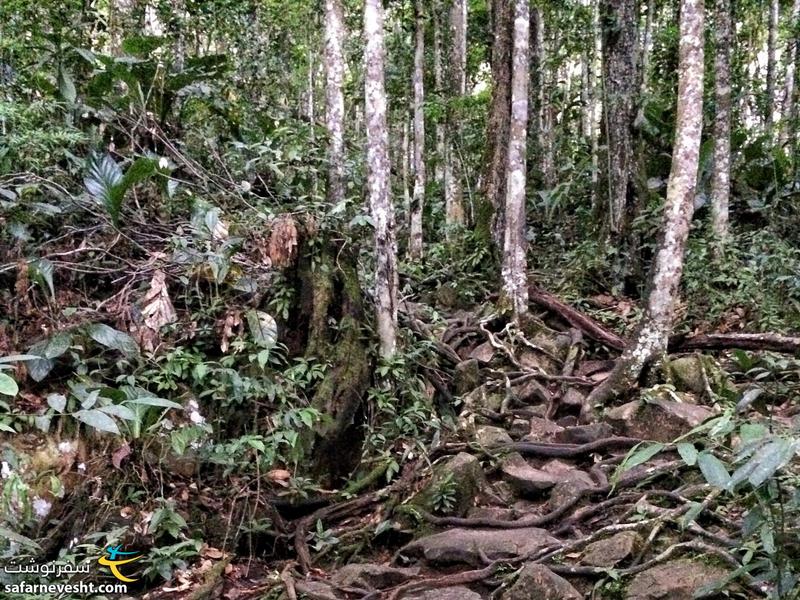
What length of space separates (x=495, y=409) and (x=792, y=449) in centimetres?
466

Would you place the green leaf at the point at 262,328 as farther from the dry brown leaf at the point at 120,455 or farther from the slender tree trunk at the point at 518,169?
the slender tree trunk at the point at 518,169

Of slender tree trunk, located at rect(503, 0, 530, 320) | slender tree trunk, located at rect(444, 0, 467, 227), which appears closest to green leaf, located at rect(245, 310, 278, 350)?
slender tree trunk, located at rect(503, 0, 530, 320)

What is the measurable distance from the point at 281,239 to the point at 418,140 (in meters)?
5.52

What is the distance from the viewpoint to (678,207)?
5.73 metres

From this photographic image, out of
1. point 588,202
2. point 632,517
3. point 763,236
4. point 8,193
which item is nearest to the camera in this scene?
point 632,517

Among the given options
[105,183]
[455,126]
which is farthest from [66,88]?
[455,126]

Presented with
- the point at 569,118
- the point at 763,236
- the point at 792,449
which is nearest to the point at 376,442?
the point at 792,449

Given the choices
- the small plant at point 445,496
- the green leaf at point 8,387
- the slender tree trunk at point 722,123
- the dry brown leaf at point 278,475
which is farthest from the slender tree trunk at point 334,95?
the green leaf at point 8,387

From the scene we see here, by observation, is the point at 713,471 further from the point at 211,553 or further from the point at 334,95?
the point at 334,95

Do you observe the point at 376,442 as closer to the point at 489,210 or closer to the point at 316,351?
the point at 316,351

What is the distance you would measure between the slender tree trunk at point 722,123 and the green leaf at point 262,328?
636 cm

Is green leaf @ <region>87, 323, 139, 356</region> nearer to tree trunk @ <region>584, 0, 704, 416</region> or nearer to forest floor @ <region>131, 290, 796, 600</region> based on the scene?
forest floor @ <region>131, 290, 796, 600</region>

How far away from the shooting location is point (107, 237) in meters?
5.27

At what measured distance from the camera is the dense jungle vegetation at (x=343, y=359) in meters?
3.54
